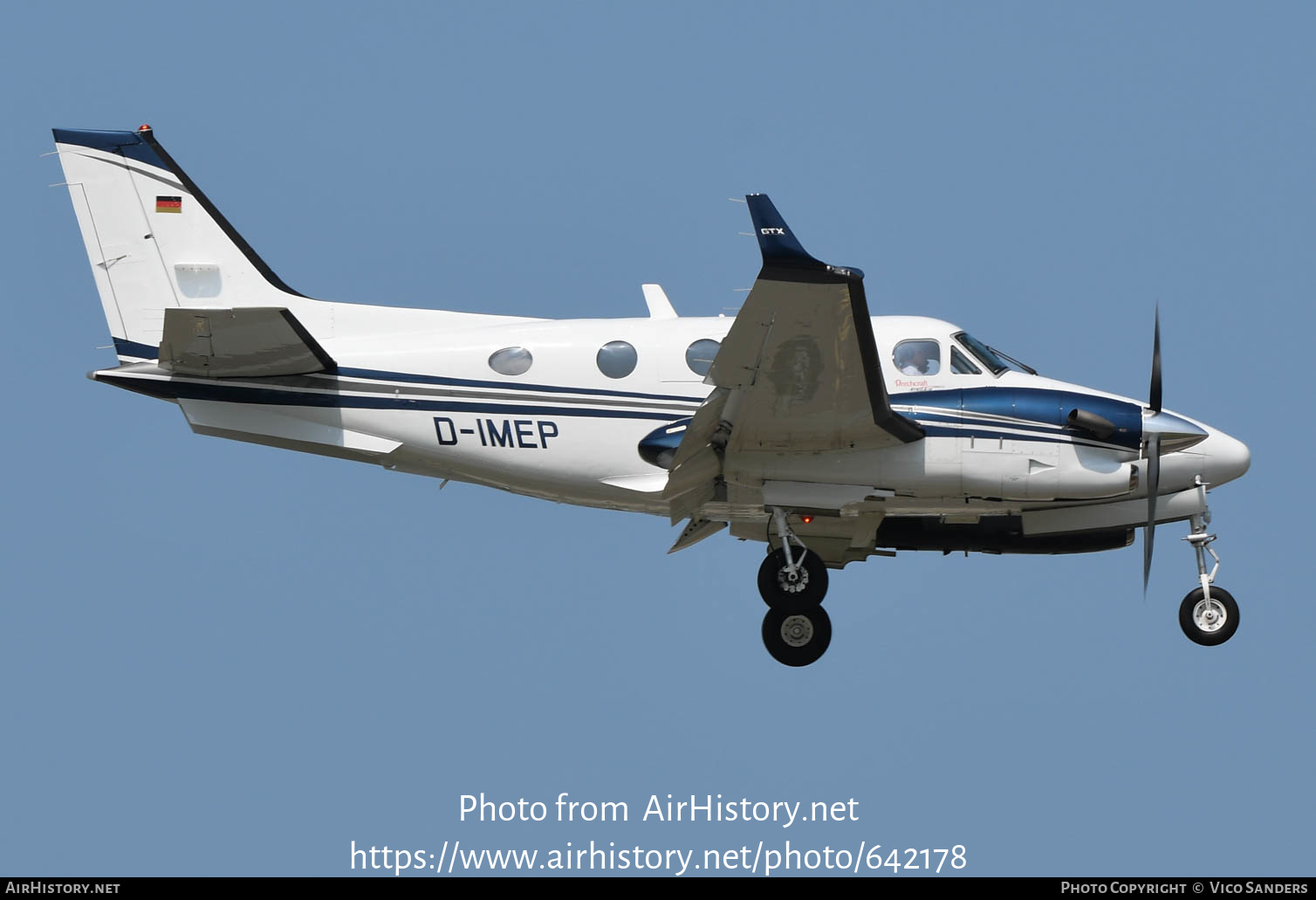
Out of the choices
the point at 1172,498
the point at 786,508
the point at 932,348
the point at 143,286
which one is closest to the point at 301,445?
the point at 143,286

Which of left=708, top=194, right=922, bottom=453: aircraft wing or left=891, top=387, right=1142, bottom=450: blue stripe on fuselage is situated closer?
left=708, top=194, right=922, bottom=453: aircraft wing

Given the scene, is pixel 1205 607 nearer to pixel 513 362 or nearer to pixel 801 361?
pixel 801 361

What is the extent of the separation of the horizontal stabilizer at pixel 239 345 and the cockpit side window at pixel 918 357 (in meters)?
6.70

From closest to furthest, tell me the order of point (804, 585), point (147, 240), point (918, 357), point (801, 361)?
point (801, 361) < point (918, 357) < point (804, 585) < point (147, 240)

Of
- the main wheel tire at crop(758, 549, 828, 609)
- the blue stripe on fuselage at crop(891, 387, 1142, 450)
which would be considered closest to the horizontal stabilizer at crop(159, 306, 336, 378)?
the main wheel tire at crop(758, 549, 828, 609)

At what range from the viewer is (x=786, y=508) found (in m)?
20.0

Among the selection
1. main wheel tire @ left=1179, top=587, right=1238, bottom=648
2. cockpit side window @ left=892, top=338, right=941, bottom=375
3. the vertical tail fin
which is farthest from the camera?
the vertical tail fin

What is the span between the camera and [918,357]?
1967cm

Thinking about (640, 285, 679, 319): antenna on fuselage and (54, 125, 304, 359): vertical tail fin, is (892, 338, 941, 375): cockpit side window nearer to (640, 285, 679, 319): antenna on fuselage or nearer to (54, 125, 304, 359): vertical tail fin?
(640, 285, 679, 319): antenna on fuselage

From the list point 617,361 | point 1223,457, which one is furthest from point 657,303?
point 1223,457

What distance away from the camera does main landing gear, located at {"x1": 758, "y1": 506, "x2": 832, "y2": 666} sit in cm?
1973

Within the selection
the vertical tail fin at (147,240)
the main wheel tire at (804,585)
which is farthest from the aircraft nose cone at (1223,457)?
the vertical tail fin at (147,240)

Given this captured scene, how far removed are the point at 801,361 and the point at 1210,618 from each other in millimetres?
6387

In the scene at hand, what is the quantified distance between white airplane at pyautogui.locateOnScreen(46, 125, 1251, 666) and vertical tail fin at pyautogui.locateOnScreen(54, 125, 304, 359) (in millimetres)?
24
